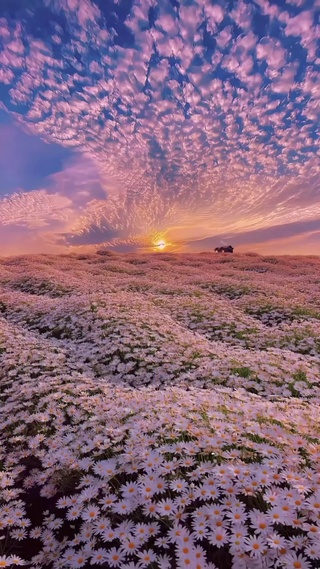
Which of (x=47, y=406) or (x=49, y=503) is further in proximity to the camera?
(x=47, y=406)

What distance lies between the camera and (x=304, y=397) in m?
7.76

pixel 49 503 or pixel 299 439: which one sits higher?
pixel 299 439

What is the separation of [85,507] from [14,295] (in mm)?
19405

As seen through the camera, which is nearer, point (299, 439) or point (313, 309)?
point (299, 439)

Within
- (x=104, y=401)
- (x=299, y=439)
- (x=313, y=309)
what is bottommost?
→ (x=313, y=309)

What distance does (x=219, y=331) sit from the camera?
14.7 m

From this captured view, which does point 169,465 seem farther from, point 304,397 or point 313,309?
point 313,309

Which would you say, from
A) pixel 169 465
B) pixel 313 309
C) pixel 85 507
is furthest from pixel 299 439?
pixel 313 309

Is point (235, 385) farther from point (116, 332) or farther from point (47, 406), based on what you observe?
point (116, 332)

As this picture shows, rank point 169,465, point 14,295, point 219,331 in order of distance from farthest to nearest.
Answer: point 14,295 < point 219,331 < point 169,465

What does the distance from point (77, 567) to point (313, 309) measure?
1724 cm

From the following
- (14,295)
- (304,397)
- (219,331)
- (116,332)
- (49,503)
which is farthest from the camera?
(14,295)

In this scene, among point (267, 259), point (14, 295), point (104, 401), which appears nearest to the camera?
point (104, 401)

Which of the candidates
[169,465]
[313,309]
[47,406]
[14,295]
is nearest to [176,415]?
[169,465]
